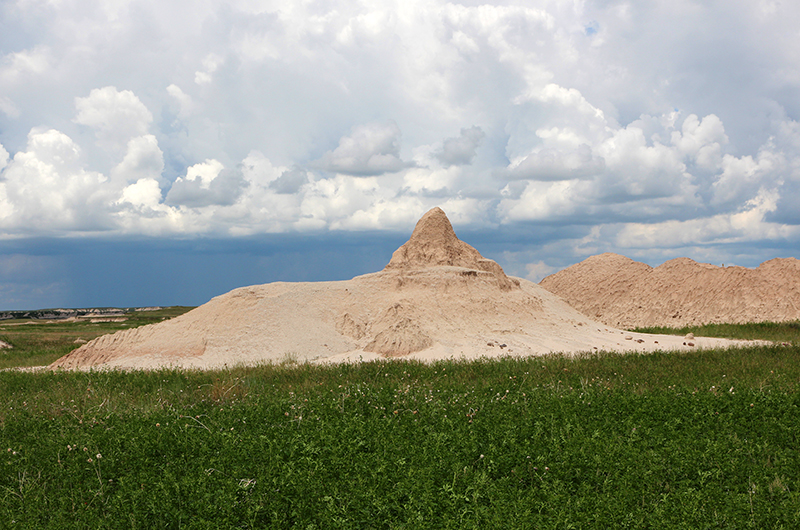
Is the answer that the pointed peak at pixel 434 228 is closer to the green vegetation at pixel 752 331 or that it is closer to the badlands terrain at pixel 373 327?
the badlands terrain at pixel 373 327

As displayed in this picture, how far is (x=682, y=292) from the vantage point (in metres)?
34.0

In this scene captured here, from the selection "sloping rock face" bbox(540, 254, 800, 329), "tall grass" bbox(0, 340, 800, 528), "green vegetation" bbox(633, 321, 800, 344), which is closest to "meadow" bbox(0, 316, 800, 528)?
"tall grass" bbox(0, 340, 800, 528)

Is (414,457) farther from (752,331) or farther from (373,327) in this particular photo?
(752,331)

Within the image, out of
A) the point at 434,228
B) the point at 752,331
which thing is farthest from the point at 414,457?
the point at 752,331

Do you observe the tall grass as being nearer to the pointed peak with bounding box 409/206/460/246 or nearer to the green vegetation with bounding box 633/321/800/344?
the green vegetation with bounding box 633/321/800/344

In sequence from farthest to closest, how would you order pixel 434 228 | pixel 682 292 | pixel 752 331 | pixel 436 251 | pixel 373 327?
pixel 682 292 < pixel 434 228 < pixel 436 251 < pixel 752 331 < pixel 373 327

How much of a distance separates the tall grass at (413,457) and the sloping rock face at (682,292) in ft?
82.4

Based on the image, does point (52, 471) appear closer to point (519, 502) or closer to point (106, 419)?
point (106, 419)

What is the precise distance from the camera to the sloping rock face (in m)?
30.9

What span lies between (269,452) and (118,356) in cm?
1524

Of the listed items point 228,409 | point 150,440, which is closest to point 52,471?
point 150,440

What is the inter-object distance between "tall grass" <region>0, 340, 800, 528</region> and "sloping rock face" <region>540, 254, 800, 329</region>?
25.1 meters

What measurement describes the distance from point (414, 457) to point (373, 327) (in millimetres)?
13098

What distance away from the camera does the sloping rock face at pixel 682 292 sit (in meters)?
30.9
